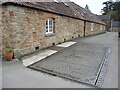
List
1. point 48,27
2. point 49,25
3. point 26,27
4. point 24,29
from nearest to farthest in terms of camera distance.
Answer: point 24,29, point 26,27, point 48,27, point 49,25

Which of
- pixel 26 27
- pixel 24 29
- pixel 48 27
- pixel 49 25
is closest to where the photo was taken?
pixel 24 29

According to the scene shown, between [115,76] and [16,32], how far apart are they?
17.1 feet

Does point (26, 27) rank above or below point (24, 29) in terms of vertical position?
above

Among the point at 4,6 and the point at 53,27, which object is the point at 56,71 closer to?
the point at 4,6

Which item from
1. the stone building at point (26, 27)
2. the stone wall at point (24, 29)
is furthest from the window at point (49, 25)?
the stone wall at point (24, 29)

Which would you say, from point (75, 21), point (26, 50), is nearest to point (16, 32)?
point (26, 50)

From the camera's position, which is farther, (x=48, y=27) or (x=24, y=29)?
(x=48, y=27)

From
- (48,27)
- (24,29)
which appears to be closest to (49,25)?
(48,27)

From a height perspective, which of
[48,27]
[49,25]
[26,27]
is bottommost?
[26,27]

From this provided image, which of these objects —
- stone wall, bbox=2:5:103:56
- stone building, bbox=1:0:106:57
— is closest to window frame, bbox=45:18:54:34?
stone building, bbox=1:0:106:57

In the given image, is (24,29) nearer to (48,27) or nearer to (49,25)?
(48,27)

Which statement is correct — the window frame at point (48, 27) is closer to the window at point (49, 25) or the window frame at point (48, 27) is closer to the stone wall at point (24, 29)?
the window at point (49, 25)

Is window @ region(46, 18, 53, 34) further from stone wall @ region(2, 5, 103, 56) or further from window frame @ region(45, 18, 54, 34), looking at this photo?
stone wall @ region(2, 5, 103, 56)

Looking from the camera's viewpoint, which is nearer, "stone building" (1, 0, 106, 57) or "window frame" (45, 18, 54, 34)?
"stone building" (1, 0, 106, 57)
